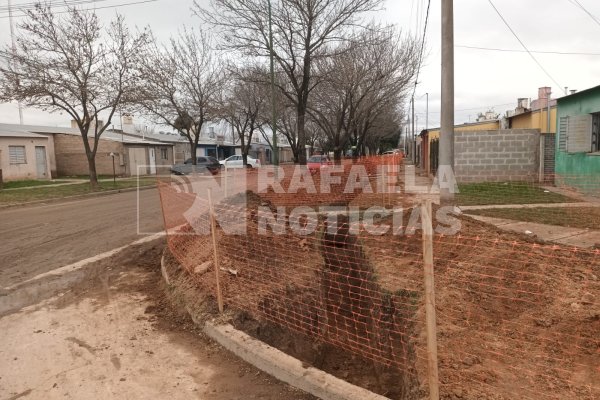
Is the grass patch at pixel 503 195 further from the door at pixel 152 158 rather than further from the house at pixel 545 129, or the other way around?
the door at pixel 152 158

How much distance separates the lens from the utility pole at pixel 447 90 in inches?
288

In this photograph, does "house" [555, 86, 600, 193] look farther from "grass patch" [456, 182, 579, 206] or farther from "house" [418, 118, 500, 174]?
"house" [418, 118, 500, 174]

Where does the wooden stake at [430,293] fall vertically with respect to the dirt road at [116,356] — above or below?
above

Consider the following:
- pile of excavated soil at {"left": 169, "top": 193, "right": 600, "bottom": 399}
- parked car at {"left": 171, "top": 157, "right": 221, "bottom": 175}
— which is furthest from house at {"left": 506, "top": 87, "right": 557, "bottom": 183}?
parked car at {"left": 171, "top": 157, "right": 221, "bottom": 175}

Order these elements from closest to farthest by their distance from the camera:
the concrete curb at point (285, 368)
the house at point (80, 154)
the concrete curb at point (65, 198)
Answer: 1. the concrete curb at point (285, 368)
2. the concrete curb at point (65, 198)
3. the house at point (80, 154)

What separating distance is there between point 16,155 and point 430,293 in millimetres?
28329

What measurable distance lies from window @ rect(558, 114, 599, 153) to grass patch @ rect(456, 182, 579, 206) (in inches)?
59.6

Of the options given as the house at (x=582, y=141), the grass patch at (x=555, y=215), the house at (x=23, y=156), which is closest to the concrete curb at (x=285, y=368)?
the grass patch at (x=555, y=215)

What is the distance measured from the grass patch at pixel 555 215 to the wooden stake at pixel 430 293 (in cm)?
613

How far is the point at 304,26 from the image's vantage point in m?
15.2

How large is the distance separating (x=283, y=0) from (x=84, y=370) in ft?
45.3

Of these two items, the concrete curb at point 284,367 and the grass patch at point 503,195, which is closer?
the concrete curb at point 284,367

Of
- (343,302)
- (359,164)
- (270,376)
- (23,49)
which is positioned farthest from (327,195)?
(23,49)

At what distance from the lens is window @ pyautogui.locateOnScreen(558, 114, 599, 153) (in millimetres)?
11992
